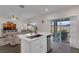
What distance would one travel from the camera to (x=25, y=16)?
412 centimetres

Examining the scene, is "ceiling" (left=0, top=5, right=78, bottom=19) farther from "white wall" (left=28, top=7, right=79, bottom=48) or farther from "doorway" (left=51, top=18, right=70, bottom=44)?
"doorway" (left=51, top=18, right=70, bottom=44)

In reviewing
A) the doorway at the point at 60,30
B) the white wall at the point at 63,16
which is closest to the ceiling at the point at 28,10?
the white wall at the point at 63,16

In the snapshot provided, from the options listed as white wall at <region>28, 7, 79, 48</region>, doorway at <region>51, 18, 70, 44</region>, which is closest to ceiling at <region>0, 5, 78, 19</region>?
white wall at <region>28, 7, 79, 48</region>

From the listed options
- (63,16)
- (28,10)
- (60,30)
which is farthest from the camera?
(60,30)

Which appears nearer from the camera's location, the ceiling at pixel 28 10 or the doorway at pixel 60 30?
the ceiling at pixel 28 10

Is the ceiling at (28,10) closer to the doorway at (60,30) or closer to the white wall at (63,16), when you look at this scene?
the white wall at (63,16)

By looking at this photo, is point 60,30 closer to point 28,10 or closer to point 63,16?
point 63,16

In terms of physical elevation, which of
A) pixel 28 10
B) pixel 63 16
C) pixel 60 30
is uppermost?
pixel 28 10

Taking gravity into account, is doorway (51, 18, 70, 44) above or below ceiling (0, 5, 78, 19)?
below

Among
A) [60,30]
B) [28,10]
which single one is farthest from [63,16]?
[28,10]

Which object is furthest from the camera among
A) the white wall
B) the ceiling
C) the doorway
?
the doorway
